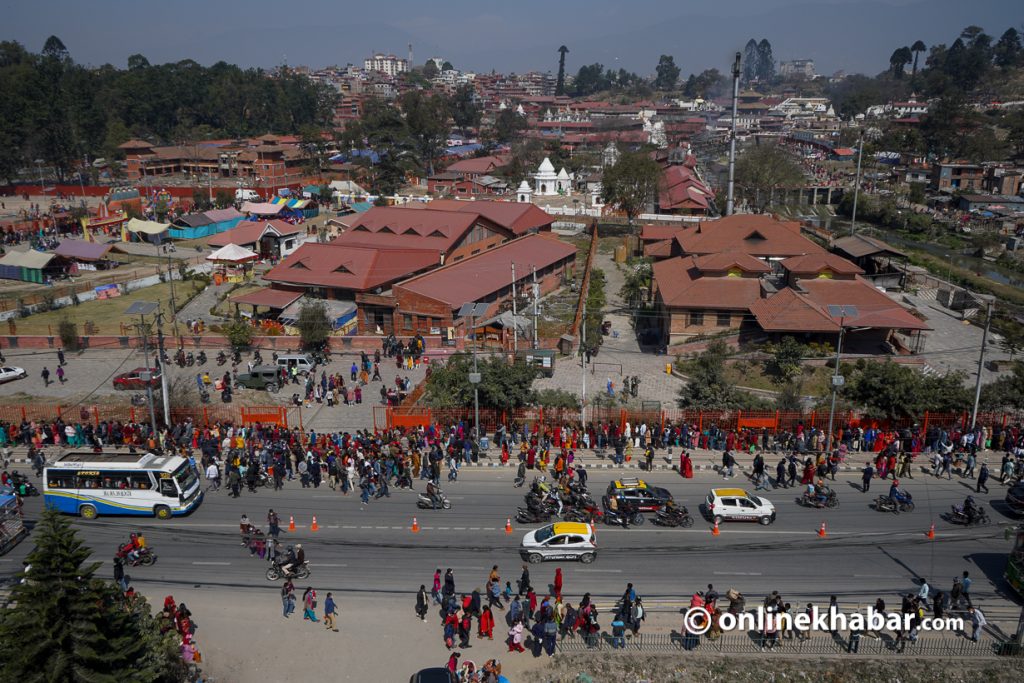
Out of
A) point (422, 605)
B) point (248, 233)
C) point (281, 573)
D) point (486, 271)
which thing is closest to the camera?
point (422, 605)

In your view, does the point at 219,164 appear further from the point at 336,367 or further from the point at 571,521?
the point at 571,521

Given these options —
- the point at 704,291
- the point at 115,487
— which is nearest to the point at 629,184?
the point at 704,291

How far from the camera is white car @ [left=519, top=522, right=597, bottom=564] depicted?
2002cm

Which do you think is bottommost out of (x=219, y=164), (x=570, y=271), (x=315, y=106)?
(x=570, y=271)

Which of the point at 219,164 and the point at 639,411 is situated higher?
the point at 219,164

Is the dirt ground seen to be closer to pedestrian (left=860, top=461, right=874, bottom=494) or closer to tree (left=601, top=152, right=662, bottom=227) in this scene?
pedestrian (left=860, top=461, right=874, bottom=494)

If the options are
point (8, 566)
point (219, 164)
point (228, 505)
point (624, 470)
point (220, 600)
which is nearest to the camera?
point (220, 600)

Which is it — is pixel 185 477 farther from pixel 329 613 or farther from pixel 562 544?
pixel 562 544

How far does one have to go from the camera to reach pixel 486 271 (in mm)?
46219

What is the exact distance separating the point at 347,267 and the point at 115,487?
77.6ft

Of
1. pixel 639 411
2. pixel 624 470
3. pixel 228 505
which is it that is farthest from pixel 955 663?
pixel 228 505

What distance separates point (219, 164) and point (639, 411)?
9254cm

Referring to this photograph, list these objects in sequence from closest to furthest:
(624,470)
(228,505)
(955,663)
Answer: (955,663) → (228,505) → (624,470)

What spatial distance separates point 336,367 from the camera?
36875 millimetres
